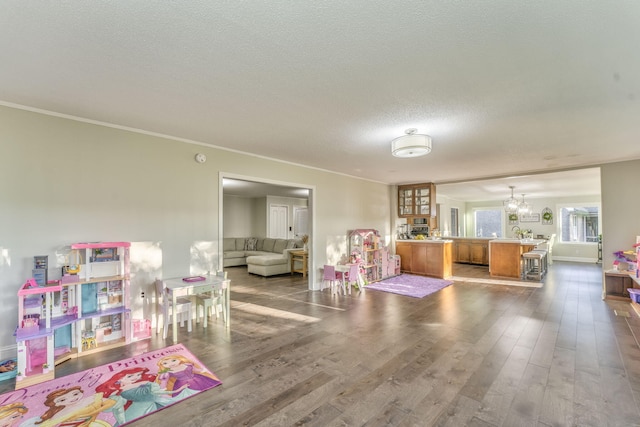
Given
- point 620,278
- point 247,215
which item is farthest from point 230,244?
point 620,278

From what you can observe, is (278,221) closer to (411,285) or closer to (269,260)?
(269,260)

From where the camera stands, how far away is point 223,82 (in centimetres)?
232

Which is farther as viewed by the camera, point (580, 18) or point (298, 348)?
point (298, 348)

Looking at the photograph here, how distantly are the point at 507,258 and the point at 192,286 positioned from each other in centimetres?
713

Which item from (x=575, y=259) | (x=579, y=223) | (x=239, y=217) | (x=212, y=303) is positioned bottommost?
(x=575, y=259)

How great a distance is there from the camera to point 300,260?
7680 mm

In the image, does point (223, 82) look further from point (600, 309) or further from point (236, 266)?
point (236, 266)

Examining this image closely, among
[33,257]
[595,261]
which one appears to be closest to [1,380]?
[33,257]

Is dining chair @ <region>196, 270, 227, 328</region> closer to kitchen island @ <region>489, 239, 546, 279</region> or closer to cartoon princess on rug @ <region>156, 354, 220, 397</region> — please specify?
cartoon princess on rug @ <region>156, 354, 220, 397</region>

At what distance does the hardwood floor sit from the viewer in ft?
6.47

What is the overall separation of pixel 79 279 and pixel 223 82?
96.4 inches

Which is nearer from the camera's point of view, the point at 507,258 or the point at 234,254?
the point at 507,258

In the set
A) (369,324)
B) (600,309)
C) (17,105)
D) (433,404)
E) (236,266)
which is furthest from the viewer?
(236,266)

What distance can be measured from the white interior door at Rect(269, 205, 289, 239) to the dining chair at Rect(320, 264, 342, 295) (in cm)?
501
